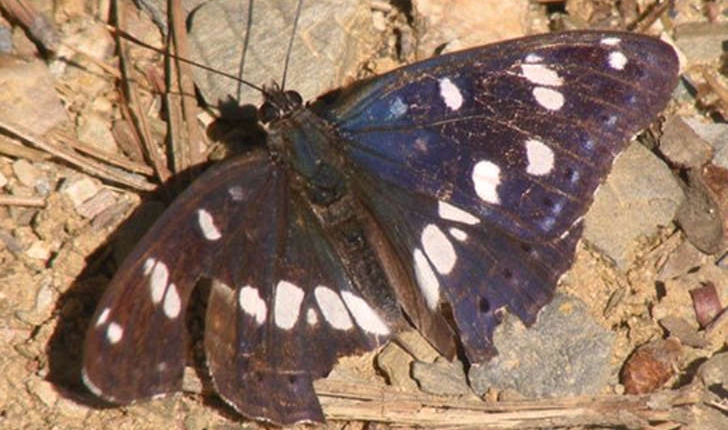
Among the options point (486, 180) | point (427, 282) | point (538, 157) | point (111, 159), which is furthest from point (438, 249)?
point (111, 159)

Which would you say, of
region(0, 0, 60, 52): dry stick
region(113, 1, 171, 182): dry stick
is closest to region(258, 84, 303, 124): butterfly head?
region(113, 1, 171, 182): dry stick

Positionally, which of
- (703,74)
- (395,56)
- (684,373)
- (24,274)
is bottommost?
(684,373)

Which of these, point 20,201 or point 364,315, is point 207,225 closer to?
point 364,315

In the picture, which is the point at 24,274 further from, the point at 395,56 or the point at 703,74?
the point at 703,74

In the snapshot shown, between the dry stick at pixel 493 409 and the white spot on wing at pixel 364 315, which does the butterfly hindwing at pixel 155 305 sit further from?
the dry stick at pixel 493 409

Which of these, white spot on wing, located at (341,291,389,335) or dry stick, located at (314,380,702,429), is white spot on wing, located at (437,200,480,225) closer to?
white spot on wing, located at (341,291,389,335)

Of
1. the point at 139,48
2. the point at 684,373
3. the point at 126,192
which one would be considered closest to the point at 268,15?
the point at 139,48

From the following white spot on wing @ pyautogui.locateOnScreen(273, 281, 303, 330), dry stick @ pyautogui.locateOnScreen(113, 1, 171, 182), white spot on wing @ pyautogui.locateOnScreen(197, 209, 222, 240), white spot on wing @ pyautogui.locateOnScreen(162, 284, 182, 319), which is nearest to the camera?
white spot on wing @ pyautogui.locateOnScreen(162, 284, 182, 319)
